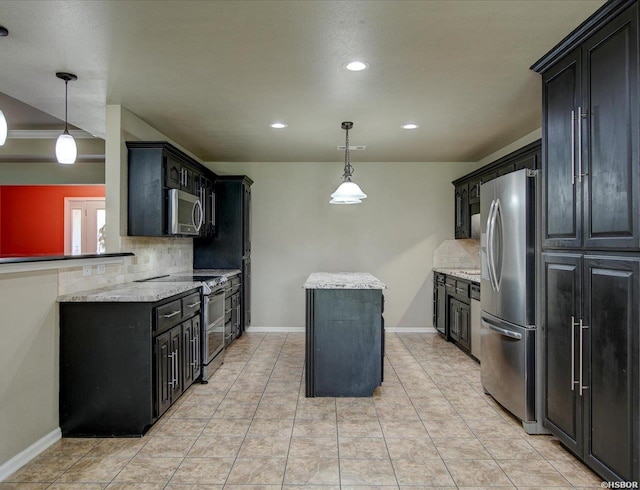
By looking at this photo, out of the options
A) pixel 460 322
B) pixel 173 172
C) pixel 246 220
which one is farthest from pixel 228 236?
pixel 460 322

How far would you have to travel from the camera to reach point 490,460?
99.4 inches

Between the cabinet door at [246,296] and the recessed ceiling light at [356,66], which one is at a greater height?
the recessed ceiling light at [356,66]

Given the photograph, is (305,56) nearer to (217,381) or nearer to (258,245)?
(217,381)

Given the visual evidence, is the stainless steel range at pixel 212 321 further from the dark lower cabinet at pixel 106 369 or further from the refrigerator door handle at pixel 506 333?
the refrigerator door handle at pixel 506 333

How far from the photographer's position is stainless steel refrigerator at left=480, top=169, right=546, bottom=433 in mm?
2932

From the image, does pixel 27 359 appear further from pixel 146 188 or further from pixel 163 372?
pixel 146 188

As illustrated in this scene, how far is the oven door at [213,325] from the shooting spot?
3967 millimetres

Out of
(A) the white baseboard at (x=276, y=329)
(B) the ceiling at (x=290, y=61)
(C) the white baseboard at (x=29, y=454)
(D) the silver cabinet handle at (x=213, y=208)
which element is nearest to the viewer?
(B) the ceiling at (x=290, y=61)

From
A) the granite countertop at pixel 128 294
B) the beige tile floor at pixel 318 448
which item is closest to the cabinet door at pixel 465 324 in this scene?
the beige tile floor at pixel 318 448

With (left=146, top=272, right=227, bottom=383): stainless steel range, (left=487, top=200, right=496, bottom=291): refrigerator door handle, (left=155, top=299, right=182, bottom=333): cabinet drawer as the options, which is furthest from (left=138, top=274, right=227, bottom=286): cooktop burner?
(left=487, top=200, right=496, bottom=291): refrigerator door handle

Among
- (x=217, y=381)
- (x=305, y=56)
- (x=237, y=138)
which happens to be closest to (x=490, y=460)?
(x=217, y=381)

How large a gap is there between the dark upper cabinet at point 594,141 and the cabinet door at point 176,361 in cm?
269

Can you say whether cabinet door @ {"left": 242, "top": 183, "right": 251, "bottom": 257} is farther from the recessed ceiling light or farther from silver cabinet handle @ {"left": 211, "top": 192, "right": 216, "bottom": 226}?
the recessed ceiling light

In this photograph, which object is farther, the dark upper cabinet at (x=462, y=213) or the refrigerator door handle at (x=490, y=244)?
the dark upper cabinet at (x=462, y=213)
